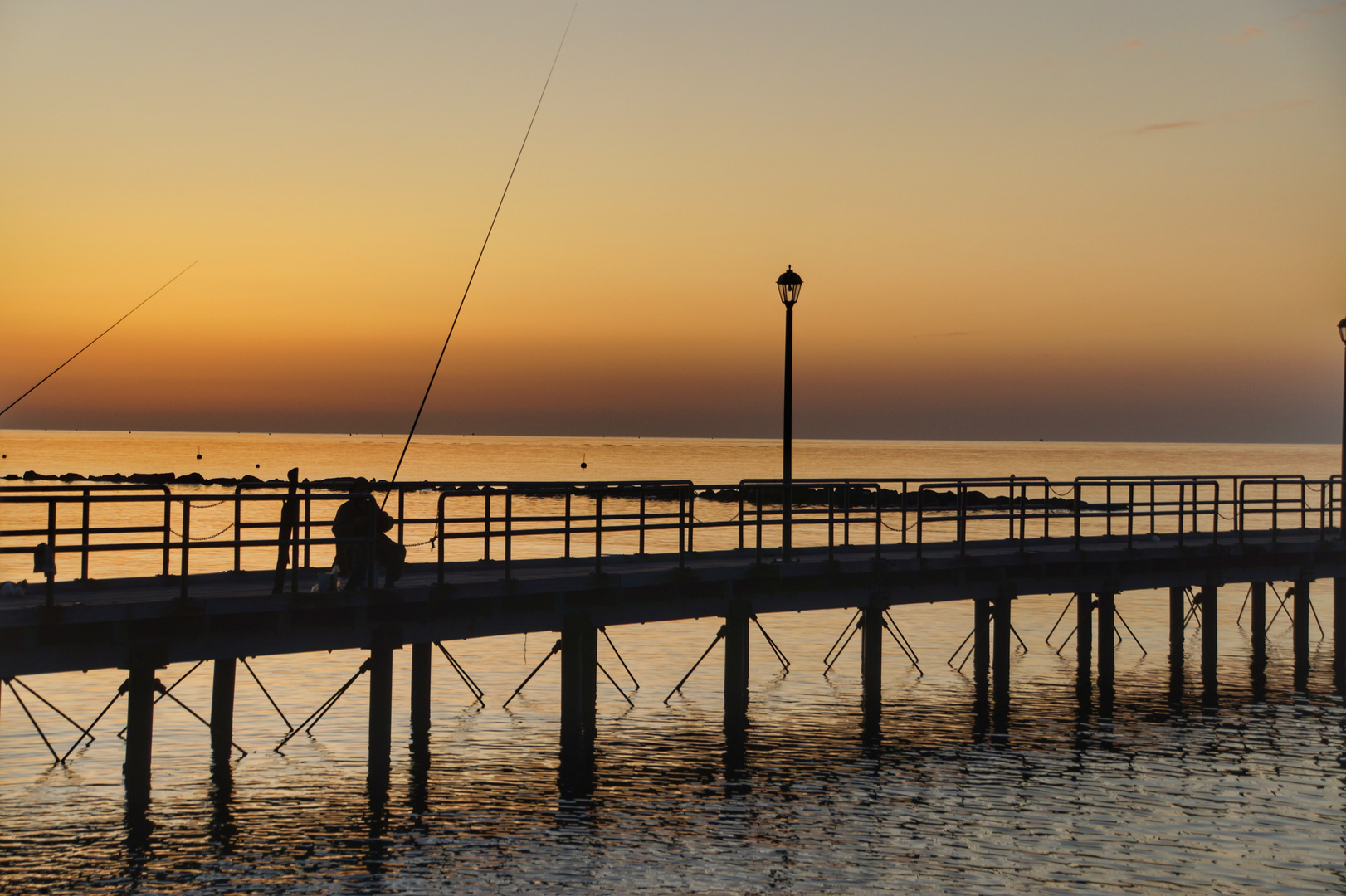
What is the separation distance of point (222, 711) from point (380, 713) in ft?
11.0

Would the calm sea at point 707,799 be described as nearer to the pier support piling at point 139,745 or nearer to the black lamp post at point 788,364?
the pier support piling at point 139,745

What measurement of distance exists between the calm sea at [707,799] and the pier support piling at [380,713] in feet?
1.22

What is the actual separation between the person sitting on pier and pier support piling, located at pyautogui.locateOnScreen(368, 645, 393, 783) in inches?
40.8

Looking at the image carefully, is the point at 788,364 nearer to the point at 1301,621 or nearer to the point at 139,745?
the point at 139,745

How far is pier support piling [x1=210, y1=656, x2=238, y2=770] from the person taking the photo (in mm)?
19641

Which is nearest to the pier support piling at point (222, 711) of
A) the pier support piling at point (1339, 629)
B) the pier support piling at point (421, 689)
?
the pier support piling at point (421, 689)

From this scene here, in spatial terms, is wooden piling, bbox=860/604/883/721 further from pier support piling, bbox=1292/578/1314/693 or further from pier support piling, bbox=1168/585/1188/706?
pier support piling, bbox=1292/578/1314/693

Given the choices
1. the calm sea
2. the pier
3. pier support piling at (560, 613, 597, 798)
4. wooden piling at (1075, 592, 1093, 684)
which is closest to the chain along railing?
the pier

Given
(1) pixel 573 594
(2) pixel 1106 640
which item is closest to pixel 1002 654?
(2) pixel 1106 640

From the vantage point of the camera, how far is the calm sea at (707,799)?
14.5m

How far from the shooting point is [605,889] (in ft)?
45.9

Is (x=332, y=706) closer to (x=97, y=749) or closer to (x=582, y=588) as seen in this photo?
(x=97, y=749)

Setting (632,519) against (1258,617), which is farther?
(632,519)

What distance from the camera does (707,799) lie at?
58.5ft
